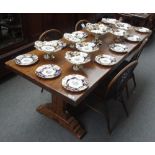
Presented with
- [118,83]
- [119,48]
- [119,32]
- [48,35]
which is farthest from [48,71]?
[48,35]

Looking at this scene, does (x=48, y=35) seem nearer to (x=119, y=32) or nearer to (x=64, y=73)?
(x=119, y=32)

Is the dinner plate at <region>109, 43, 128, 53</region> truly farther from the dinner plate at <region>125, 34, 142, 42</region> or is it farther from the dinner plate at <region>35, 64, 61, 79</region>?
the dinner plate at <region>35, 64, 61, 79</region>

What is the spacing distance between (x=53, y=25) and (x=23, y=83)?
3.86 feet

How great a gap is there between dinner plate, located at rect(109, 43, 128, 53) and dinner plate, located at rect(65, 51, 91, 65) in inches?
15.4

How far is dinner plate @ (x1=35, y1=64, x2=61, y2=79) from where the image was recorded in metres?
1.54

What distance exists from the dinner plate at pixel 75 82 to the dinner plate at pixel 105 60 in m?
0.30

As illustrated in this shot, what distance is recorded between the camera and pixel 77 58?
1731 millimetres

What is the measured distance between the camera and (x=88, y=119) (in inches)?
84.4

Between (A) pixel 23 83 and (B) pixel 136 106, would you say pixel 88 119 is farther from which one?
(A) pixel 23 83

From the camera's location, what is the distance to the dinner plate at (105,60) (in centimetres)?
177

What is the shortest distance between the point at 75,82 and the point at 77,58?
0.31 metres

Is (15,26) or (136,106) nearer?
(136,106)

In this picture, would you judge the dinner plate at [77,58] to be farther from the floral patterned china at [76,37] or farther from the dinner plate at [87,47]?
the floral patterned china at [76,37]

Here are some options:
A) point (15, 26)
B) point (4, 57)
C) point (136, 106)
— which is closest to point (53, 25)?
point (15, 26)
